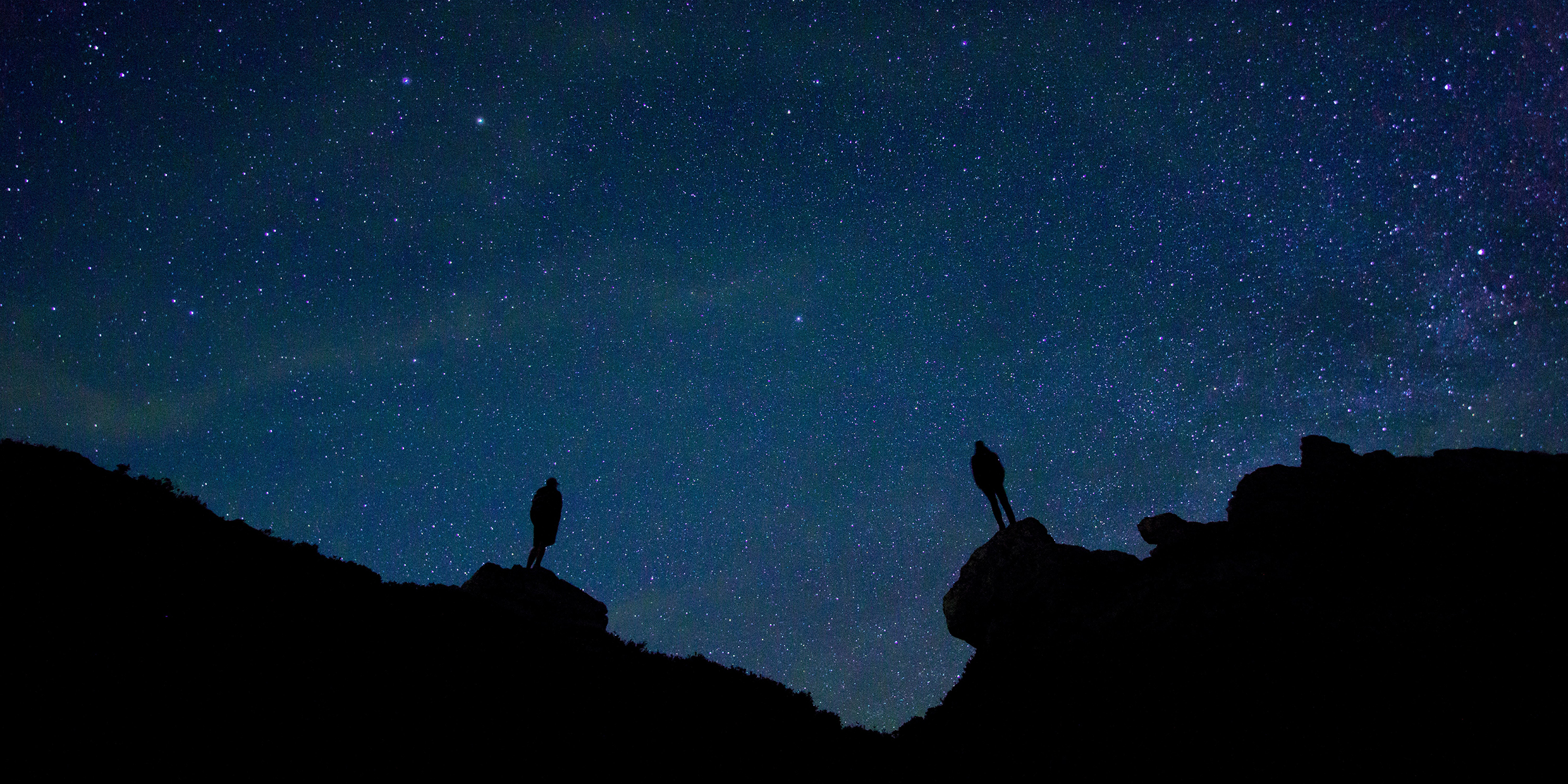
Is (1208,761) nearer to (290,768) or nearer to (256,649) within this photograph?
(290,768)

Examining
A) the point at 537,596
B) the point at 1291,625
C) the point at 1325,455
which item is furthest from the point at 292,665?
the point at 1325,455

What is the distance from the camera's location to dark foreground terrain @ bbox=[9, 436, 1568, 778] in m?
8.27

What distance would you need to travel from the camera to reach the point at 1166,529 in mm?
16469

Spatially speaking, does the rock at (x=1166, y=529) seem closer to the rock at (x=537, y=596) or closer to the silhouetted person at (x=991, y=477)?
the silhouetted person at (x=991, y=477)

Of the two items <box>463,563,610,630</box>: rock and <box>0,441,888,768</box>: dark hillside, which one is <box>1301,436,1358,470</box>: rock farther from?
<box>463,563,610,630</box>: rock

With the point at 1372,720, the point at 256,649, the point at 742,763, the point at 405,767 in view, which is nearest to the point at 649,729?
the point at 742,763

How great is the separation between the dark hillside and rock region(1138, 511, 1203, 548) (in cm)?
845

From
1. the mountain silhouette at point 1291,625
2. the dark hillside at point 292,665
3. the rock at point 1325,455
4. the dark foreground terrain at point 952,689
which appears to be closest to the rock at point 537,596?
the dark foreground terrain at point 952,689

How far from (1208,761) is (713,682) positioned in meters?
8.69

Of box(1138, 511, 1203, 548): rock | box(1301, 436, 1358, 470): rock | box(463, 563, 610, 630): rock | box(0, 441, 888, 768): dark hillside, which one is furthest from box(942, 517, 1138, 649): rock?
box(463, 563, 610, 630): rock

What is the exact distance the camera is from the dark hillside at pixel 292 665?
25.5 feet

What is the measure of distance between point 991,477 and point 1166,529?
433 cm

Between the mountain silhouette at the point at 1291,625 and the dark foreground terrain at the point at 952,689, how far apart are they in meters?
0.05

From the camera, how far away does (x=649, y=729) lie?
10383mm
